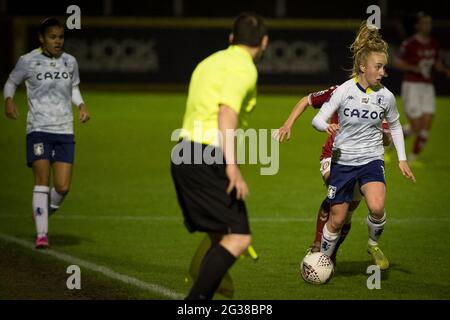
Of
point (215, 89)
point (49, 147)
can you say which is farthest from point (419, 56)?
point (215, 89)

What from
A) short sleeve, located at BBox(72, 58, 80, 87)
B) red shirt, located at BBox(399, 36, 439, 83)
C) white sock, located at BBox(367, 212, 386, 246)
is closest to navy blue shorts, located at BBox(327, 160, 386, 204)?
white sock, located at BBox(367, 212, 386, 246)

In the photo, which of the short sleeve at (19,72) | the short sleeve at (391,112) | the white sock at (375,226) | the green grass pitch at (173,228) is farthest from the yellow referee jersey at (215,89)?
the short sleeve at (19,72)

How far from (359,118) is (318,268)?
1.31 meters

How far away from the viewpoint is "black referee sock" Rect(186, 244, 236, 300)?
6938 millimetres

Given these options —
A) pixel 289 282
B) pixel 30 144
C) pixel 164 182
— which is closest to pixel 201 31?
pixel 164 182

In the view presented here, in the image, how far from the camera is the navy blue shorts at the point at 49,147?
1041cm

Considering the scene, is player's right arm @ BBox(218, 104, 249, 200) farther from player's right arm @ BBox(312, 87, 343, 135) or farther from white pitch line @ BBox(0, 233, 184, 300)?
white pitch line @ BBox(0, 233, 184, 300)

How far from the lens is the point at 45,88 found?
1052 cm

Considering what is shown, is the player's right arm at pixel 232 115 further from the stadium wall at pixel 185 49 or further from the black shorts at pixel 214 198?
the stadium wall at pixel 185 49

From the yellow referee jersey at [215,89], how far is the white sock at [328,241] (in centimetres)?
209

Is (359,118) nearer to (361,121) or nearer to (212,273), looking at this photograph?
(361,121)

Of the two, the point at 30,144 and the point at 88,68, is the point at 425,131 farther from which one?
the point at 88,68

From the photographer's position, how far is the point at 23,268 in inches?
373
